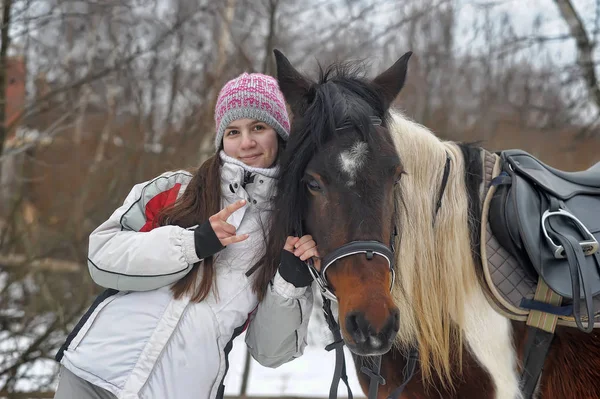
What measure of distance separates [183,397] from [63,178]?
6179 millimetres

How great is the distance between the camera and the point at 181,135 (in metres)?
4.95

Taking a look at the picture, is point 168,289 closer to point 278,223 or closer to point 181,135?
point 278,223

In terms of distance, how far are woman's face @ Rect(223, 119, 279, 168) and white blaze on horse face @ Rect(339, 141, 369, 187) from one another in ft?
1.19

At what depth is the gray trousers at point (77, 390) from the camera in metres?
1.72

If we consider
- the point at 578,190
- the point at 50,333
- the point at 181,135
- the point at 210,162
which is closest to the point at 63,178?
the point at 181,135

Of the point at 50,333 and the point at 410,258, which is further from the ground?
the point at 410,258

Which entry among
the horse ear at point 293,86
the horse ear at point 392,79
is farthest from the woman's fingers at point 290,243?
the horse ear at point 392,79

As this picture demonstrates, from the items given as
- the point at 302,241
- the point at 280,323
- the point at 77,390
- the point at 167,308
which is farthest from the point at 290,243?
the point at 77,390

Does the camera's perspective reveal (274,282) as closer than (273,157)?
Yes

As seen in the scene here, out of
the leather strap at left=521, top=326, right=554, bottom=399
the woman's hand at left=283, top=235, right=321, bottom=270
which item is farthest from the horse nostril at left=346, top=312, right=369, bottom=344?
the leather strap at left=521, top=326, right=554, bottom=399

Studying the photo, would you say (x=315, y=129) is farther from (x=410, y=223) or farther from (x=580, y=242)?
(x=580, y=242)

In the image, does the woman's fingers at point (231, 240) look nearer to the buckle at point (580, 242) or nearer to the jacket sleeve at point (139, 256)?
the jacket sleeve at point (139, 256)

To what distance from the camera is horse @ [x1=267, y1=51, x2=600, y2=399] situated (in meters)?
1.65

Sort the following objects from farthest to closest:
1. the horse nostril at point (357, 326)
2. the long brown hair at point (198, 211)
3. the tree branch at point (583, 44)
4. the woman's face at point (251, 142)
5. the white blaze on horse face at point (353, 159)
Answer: the tree branch at point (583, 44) → the woman's face at point (251, 142) → the long brown hair at point (198, 211) → the white blaze on horse face at point (353, 159) → the horse nostril at point (357, 326)
